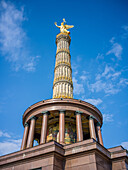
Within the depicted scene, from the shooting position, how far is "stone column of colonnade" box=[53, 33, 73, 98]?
3534 cm

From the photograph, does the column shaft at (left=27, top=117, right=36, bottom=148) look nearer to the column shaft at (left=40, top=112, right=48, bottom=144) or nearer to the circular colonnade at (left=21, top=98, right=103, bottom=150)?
the circular colonnade at (left=21, top=98, right=103, bottom=150)

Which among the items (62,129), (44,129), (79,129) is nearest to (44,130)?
(44,129)

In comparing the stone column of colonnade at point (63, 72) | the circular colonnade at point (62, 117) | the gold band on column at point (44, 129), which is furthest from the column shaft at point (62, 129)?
the stone column of colonnade at point (63, 72)

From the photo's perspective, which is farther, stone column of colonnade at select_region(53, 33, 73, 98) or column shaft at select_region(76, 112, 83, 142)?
stone column of colonnade at select_region(53, 33, 73, 98)

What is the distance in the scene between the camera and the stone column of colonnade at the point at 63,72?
1391 inches

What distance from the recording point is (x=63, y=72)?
38.7m

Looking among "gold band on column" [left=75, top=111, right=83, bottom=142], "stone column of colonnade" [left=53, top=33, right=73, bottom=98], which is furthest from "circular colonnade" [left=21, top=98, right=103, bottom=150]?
"stone column of colonnade" [left=53, top=33, right=73, bottom=98]

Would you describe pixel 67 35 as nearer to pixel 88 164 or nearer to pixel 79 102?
pixel 79 102

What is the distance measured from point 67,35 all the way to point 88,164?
39030 mm

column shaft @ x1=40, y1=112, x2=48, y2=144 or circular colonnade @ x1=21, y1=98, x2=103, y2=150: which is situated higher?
circular colonnade @ x1=21, y1=98, x2=103, y2=150

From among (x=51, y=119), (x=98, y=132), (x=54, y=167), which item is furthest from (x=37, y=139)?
(x=54, y=167)

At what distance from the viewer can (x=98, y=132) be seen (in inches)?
1094

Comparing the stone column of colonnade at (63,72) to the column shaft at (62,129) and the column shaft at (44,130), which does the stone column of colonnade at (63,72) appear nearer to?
the column shaft at (44,130)

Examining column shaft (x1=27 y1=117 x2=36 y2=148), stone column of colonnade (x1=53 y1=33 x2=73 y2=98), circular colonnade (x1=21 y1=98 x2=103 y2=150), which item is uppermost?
stone column of colonnade (x1=53 y1=33 x2=73 y2=98)
